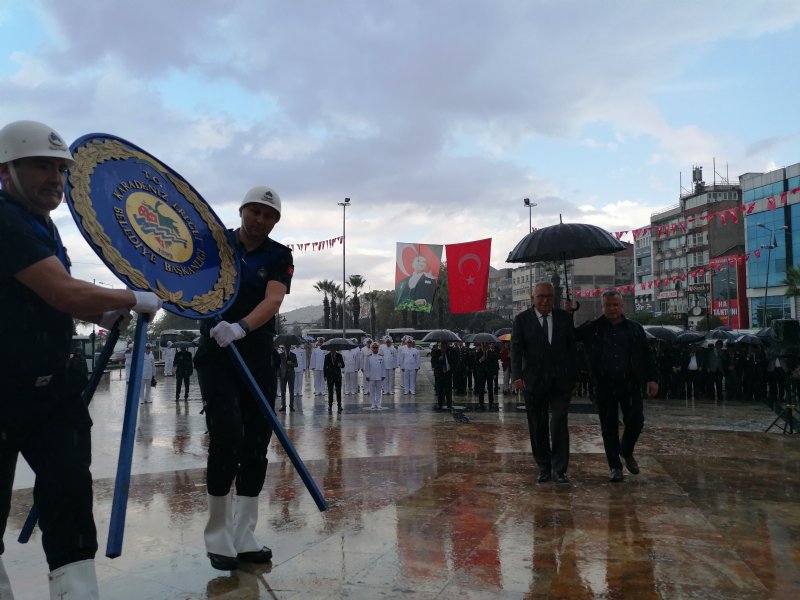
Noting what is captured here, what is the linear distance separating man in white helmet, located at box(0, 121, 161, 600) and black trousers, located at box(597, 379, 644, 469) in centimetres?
465

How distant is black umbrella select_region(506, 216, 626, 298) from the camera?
297 inches

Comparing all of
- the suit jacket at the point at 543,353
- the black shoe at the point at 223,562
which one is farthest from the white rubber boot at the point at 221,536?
the suit jacket at the point at 543,353

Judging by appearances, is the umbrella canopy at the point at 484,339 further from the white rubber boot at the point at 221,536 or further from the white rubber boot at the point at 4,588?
the white rubber boot at the point at 4,588

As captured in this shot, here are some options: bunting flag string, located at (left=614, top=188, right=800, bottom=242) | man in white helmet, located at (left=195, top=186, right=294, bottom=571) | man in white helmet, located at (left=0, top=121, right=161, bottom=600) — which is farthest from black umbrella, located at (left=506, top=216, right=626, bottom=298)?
bunting flag string, located at (left=614, top=188, right=800, bottom=242)

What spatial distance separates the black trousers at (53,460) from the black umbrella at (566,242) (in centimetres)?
606

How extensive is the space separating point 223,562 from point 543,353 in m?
3.47

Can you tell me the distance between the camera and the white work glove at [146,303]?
260cm

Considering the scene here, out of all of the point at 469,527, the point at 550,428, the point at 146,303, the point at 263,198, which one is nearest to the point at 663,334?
the point at 550,428

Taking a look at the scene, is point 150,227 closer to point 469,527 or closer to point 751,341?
point 469,527

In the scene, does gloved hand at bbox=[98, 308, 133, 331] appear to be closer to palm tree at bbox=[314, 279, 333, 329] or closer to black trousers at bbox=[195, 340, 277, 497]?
black trousers at bbox=[195, 340, 277, 497]

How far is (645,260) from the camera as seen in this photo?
89.7m

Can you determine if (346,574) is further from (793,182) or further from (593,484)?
(793,182)

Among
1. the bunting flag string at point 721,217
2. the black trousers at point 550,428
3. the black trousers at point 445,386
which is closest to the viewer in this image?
the black trousers at point 550,428

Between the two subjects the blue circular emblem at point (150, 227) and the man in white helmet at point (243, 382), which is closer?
the blue circular emblem at point (150, 227)
